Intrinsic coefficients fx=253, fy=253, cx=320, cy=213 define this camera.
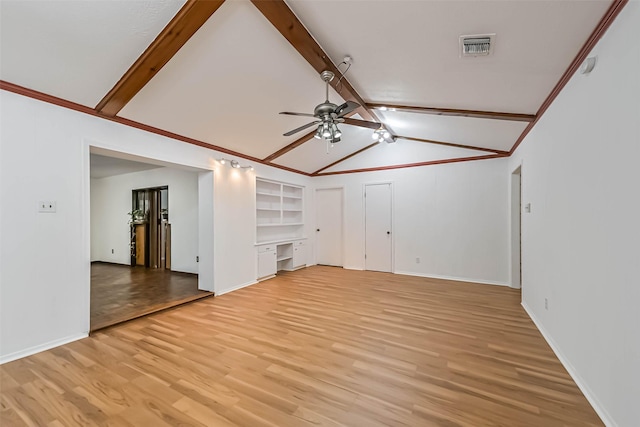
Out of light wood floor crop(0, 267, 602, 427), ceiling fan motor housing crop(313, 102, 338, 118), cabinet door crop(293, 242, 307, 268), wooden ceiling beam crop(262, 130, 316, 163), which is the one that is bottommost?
light wood floor crop(0, 267, 602, 427)

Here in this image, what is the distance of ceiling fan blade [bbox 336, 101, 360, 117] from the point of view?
98.0 inches

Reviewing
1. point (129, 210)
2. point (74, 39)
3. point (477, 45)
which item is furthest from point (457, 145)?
point (129, 210)

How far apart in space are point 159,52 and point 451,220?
5421mm

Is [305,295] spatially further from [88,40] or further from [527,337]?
[88,40]

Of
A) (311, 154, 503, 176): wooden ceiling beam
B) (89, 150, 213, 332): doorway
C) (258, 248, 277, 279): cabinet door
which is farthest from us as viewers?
(258, 248, 277, 279): cabinet door

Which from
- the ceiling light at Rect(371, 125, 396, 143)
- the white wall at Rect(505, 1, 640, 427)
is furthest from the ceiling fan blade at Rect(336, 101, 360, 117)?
the ceiling light at Rect(371, 125, 396, 143)

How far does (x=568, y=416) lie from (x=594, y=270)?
3.19ft

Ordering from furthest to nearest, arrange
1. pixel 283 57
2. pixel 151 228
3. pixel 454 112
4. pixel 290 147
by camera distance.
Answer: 1. pixel 151 228
2. pixel 290 147
3. pixel 454 112
4. pixel 283 57

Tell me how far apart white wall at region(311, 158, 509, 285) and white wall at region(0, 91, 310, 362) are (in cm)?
507

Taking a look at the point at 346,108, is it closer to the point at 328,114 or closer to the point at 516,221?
the point at 328,114

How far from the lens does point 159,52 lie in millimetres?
2283

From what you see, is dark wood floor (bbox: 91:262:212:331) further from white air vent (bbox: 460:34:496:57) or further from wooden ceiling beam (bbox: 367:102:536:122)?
white air vent (bbox: 460:34:496:57)

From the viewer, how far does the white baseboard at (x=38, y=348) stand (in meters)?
2.30

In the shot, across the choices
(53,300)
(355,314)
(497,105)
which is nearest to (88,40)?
(53,300)
